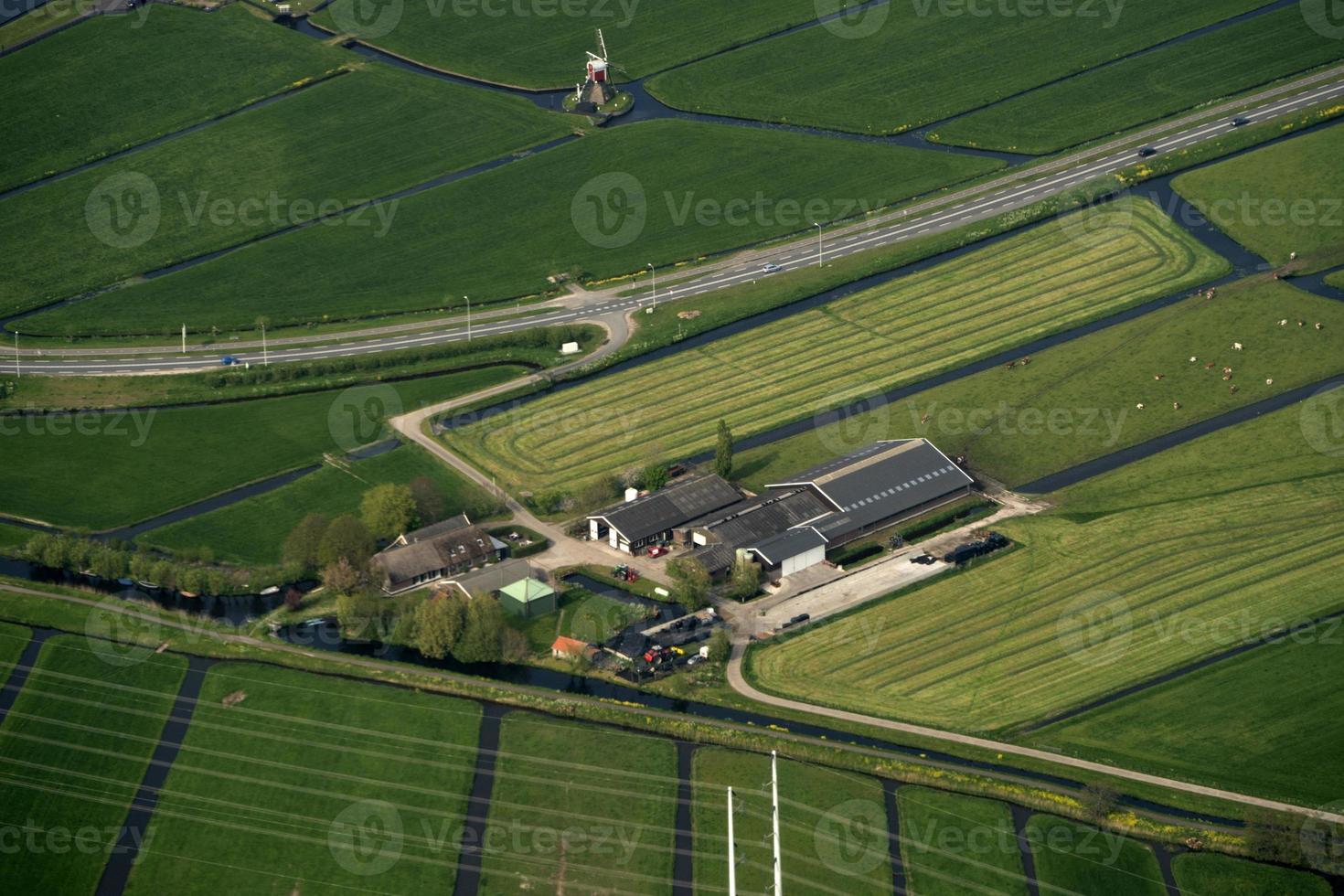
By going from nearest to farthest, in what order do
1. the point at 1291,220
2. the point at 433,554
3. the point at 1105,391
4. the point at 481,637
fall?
1. the point at 481,637
2. the point at 433,554
3. the point at 1105,391
4. the point at 1291,220

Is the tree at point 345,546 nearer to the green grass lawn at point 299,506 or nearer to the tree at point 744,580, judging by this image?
the green grass lawn at point 299,506

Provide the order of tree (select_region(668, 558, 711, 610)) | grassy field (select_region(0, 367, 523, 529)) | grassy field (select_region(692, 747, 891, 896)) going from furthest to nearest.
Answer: grassy field (select_region(0, 367, 523, 529)), tree (select_region(668, 558, 711, 610)), grassy field (select_region(692, 747, 891, 896))

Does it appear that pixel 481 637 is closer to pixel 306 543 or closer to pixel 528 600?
pixel 528 600

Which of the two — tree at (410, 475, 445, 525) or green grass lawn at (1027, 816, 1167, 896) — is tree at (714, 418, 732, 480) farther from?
green grass lawn at (1027, 816, 1167, 896)

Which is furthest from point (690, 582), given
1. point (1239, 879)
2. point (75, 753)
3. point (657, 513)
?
point (75, 753)

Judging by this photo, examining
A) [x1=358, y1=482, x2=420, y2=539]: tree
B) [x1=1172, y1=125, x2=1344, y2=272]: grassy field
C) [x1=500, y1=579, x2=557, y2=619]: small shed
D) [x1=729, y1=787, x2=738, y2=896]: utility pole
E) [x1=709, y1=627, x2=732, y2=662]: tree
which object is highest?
[x1=1172, y1=125, x2=1344, y2=272]: grassy field

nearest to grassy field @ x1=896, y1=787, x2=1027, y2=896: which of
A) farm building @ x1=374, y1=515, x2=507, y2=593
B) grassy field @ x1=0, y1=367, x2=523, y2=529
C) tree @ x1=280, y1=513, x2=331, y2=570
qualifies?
farm building @ x1=374, y1=515, x2=507, y2=593

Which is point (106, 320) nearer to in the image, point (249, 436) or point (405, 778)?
point (249, 436)
